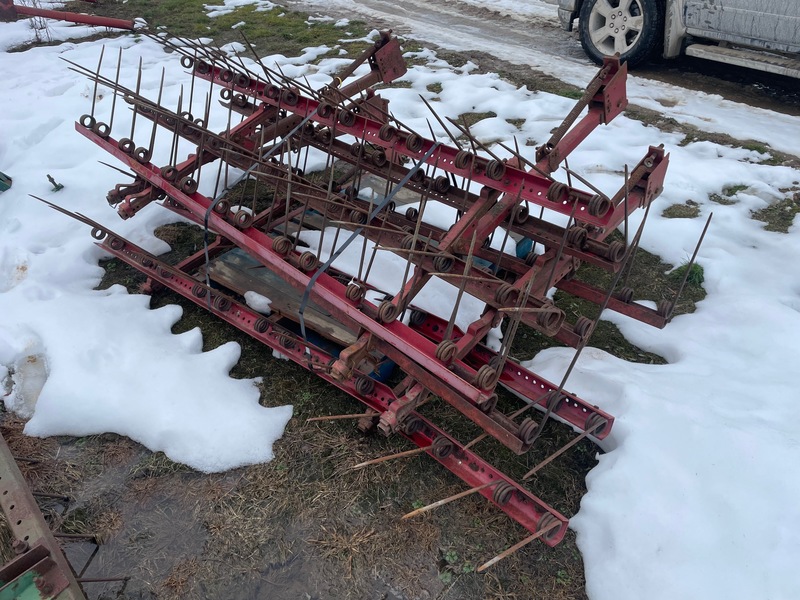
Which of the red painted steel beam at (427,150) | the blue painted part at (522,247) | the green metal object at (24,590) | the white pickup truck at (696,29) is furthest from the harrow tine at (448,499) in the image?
the white pickup truck at (696,29)

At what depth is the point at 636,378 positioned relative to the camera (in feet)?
11.0

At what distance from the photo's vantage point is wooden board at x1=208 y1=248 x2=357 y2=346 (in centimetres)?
353

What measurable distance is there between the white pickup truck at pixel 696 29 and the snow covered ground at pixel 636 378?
1354 mm

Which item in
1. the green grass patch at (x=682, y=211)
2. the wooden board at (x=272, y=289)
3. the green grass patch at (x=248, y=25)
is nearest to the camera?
the wooden board at (x=272, y=289)

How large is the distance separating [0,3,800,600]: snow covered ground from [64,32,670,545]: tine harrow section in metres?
0.32

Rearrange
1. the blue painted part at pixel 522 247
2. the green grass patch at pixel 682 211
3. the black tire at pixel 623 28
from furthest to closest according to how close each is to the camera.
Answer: the black tire at pixel 623 28 → the green grass patch at pixel 682 211 → the blue painted part at pixel 522 247

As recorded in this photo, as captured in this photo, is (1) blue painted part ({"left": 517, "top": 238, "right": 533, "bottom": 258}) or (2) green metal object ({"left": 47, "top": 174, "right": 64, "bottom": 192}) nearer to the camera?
(1) blue painted part ({"left": 517, "top": 238, "right": 533, "bottom": 258})

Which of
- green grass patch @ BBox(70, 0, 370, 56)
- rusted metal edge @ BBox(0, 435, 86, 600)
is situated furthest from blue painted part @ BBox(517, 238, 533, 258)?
green grass patch @ BBox(70, 0, 370, 56)

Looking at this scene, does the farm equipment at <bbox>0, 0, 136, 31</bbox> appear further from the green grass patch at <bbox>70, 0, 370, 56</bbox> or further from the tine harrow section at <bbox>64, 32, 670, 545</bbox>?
the tine harrow section at <bbox>64, 32, 670, 545</bbox>

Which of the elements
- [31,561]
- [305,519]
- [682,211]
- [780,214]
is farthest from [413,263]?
[780,214]

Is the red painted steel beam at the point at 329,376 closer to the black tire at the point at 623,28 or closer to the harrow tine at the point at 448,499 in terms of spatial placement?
the harrow tine at the point at 448,499

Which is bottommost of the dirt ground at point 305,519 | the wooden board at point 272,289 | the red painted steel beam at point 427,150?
the dirt ground at point 305,519

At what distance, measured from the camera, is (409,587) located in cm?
252

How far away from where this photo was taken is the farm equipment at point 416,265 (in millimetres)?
2635
